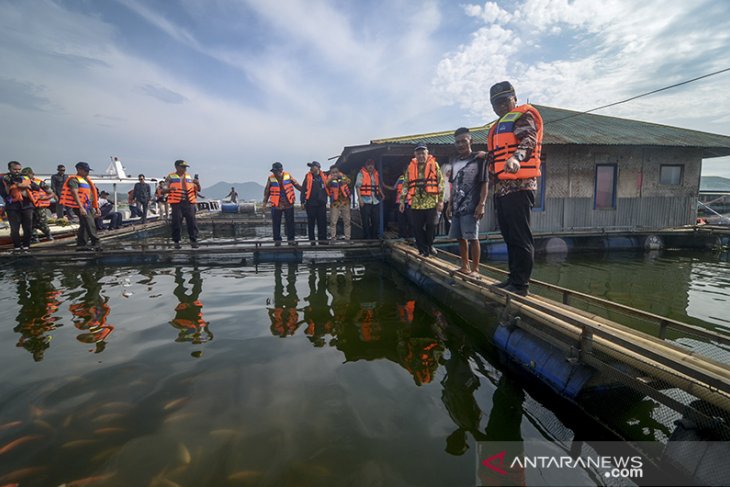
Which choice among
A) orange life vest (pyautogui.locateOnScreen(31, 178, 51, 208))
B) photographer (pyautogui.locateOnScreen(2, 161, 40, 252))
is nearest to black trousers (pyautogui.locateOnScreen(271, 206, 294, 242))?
photographer (pyautogui.locateOnScreen(2, 161, 40, 252))

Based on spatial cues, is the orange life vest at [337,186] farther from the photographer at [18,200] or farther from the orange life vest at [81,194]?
the photographer at [18,200]

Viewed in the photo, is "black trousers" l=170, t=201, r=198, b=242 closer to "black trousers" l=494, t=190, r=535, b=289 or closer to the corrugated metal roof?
the corrugated metal roof

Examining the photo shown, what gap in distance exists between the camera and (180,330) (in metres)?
4.35

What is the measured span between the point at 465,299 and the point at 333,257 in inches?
214

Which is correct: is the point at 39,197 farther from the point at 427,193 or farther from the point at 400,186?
the point at 427,193

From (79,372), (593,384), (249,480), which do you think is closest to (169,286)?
(79,372)

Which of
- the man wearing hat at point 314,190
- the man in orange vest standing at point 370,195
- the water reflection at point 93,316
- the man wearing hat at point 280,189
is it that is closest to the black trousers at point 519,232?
the water reflection at point 93,316

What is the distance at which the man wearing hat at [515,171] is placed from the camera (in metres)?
3.68

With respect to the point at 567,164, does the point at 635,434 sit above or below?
below

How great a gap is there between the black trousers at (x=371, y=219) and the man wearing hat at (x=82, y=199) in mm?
7509

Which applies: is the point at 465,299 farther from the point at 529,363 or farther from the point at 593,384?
the point at 593,384

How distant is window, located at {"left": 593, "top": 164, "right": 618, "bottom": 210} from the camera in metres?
13.4

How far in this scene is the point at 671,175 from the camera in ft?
45.5

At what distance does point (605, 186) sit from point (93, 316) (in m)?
16.5
